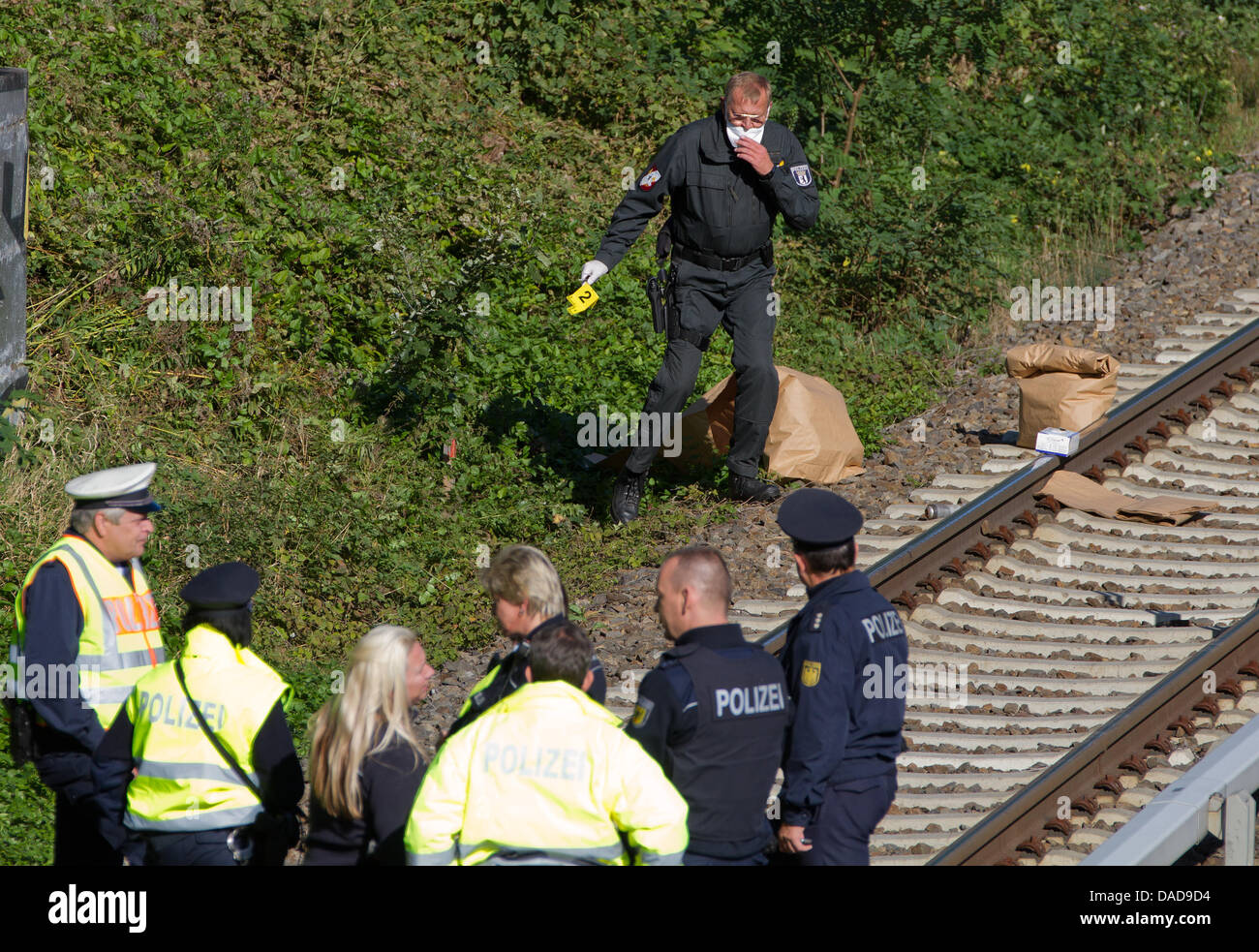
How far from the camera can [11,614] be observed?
701 centimetres

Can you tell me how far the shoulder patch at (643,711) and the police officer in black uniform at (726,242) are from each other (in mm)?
4462

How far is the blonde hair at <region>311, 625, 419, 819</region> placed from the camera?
3982 mm

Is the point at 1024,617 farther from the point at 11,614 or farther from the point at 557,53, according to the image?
the point at 557,53

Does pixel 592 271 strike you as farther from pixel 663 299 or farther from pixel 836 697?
pixel 836 697

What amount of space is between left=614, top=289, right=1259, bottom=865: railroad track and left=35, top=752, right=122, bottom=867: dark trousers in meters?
2.85

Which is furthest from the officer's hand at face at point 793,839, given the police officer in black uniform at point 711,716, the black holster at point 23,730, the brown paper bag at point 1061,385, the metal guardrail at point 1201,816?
the brown paper bag at point 1061,385

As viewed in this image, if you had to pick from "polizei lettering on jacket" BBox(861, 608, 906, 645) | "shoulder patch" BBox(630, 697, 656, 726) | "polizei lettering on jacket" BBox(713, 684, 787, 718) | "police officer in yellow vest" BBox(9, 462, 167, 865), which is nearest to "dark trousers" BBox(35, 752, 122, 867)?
"police officer in yellow vest" BBox(9, 462, 167, 865)

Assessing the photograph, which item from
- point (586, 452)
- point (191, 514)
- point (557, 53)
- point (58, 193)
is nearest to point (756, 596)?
point (586, 452)

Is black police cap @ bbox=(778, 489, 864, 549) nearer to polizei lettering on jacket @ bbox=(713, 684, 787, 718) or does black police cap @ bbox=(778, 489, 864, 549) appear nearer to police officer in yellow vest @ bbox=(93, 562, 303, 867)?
polizei lettering on jacket @ bbox=(713, 684, 787, 718)

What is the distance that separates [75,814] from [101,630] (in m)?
0.66

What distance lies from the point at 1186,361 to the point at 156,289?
6979mm

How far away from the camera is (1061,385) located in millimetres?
8781
